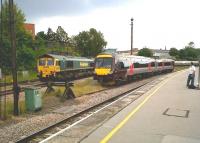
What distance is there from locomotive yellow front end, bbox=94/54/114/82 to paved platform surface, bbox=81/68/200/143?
13.9 m

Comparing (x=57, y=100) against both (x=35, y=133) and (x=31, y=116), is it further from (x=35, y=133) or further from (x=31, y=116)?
(x=35, y=133)

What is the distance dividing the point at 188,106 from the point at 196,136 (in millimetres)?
6216

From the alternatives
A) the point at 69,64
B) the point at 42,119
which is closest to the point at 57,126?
the point at 42,119

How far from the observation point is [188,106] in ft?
53.2

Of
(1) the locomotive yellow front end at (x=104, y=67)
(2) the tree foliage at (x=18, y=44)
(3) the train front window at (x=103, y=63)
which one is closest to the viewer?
(1) the locomotive yellow front end at (x=104, y=67)

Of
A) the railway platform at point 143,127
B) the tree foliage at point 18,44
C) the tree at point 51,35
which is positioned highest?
the tree at point 51,35

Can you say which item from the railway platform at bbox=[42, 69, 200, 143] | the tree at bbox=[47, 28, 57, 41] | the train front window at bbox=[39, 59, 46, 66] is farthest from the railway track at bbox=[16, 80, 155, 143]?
the tree at bbox=[47, 28, 57, 41]

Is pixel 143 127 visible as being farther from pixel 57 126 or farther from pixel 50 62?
pixel 50 62

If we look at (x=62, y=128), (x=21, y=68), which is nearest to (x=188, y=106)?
(x=62, y=128)

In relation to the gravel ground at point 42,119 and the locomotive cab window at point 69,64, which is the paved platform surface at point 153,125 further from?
the locomotive cab window at point 69,64

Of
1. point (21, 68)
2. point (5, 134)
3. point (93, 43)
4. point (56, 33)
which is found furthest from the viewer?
point (56, 33)

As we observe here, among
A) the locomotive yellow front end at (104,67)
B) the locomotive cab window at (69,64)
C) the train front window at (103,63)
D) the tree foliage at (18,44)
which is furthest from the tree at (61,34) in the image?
the locomotive yellow front end at (104,67)

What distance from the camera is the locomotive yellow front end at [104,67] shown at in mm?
30938

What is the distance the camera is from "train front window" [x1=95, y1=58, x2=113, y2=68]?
31.3 metres
